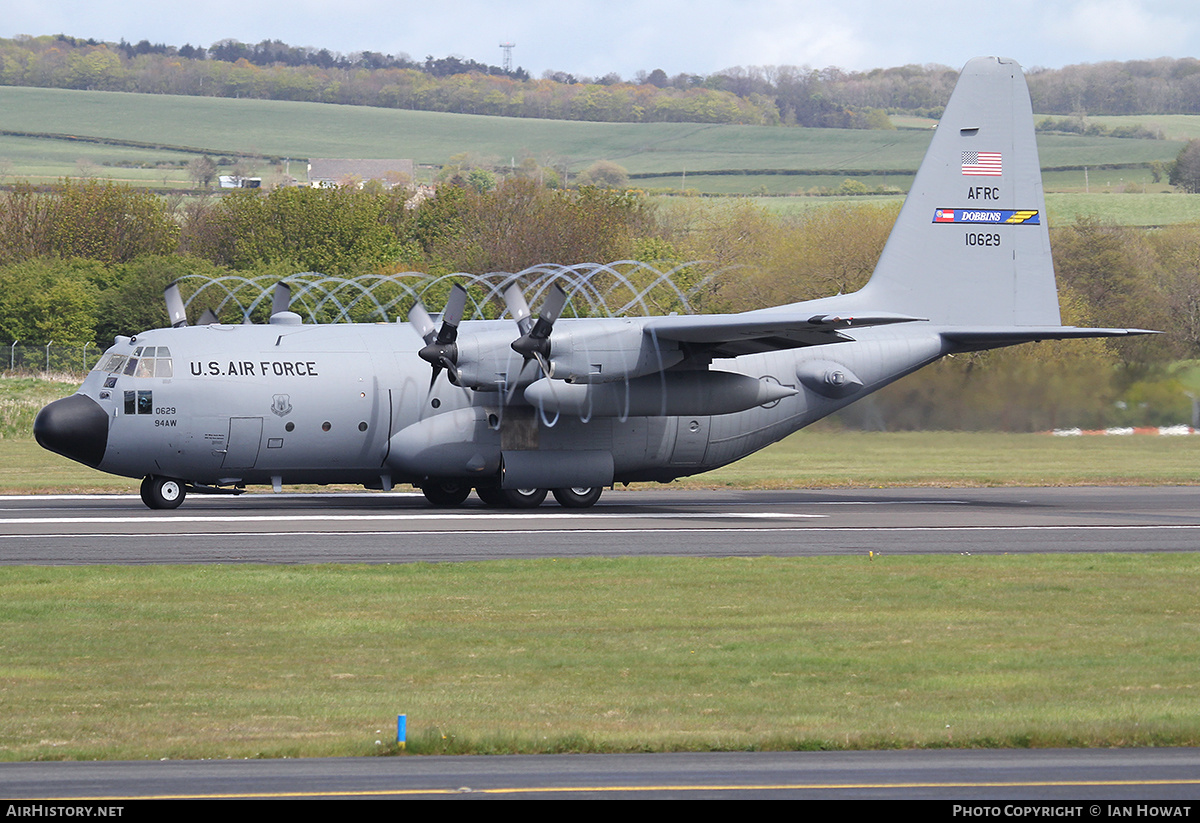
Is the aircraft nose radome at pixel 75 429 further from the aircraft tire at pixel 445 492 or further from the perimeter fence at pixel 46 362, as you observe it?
the perimeter fence at pixel 46 362

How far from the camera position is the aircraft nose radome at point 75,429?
26047 mm

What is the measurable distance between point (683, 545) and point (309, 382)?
9325 millimetres

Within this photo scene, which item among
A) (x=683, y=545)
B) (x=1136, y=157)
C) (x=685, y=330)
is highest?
(x=1136, y=157)

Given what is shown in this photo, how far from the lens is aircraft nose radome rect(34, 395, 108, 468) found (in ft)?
85.5

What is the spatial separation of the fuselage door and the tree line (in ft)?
51.0

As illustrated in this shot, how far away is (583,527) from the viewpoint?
84.4 ft

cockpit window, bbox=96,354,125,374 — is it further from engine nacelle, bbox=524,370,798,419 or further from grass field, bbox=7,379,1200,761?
grass field, bbox=7,379,1200,761

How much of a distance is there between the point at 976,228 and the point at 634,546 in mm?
14715

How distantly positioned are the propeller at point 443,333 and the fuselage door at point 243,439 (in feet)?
12.2

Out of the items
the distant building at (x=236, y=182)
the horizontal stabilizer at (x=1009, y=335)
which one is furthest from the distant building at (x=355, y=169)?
the horizontal stabilizer at (x=1009, y=335)

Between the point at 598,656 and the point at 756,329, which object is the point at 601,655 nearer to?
the point at 598,656

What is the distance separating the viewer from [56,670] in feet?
43.5

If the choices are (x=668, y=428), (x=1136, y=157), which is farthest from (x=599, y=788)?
(x=1136, y=157)

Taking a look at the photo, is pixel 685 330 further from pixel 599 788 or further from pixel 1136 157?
pixel 1136 157
